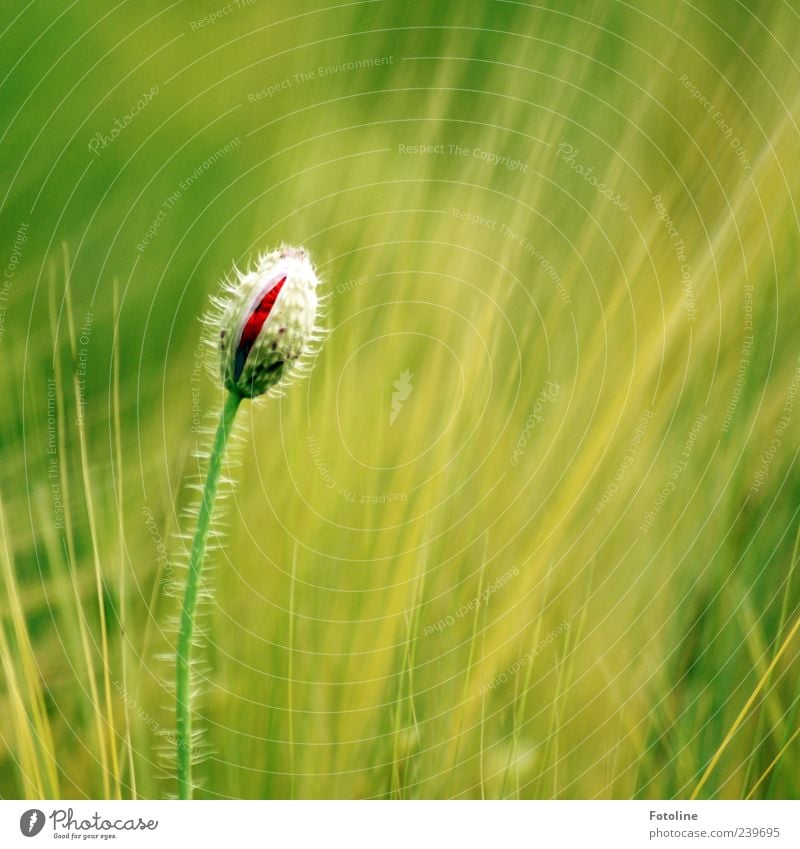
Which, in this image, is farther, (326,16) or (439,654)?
(326,16)

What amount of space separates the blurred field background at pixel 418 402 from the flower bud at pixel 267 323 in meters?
0.16

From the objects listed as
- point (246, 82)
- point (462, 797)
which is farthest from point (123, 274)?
point (462, 797)

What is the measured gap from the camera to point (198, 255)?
85cm

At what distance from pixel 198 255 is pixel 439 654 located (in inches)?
17.1

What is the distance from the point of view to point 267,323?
616mm

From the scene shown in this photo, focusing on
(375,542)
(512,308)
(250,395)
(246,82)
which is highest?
(246,82)

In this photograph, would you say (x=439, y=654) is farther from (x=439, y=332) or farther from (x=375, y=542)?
(x=439, y=332)
